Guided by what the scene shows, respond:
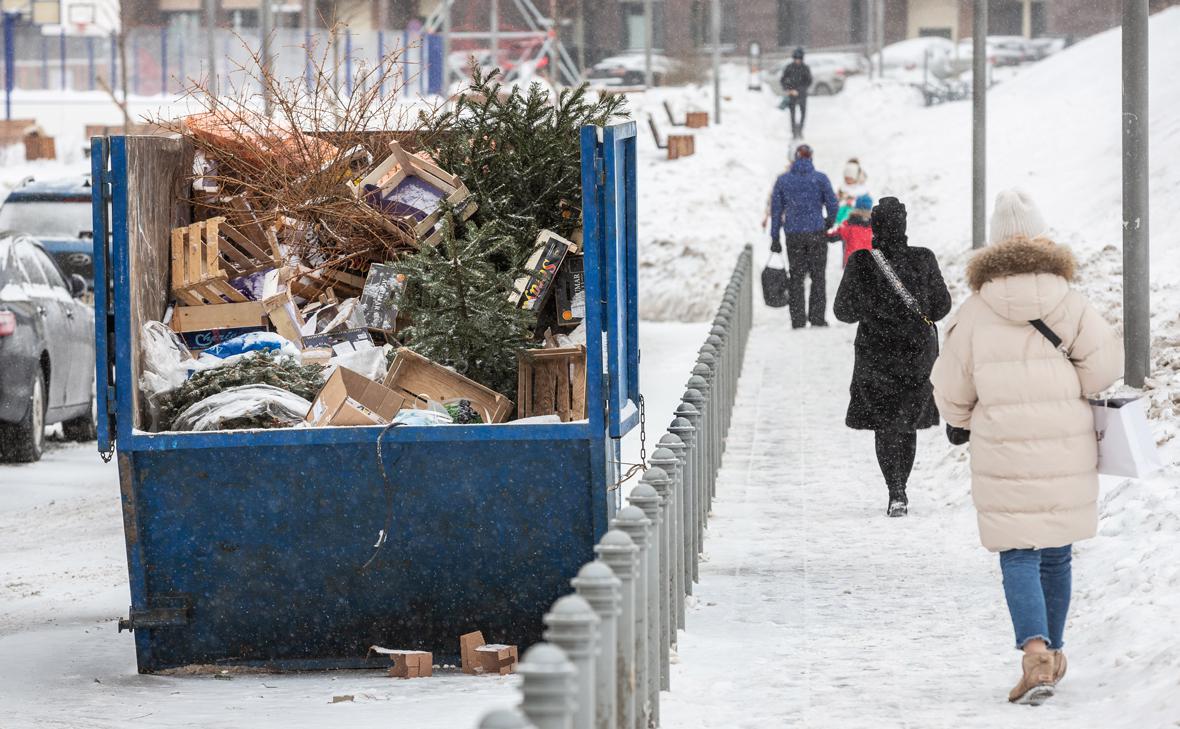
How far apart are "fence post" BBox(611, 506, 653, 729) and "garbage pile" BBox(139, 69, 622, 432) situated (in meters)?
1.80

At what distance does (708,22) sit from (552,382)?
57.1 metres

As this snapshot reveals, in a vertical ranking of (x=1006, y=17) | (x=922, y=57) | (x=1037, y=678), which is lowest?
(x=1037, y=678)

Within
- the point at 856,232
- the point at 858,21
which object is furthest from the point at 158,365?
the point at 858,21

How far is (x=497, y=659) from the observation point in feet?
23.9

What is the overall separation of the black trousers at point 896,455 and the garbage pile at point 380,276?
2506mm

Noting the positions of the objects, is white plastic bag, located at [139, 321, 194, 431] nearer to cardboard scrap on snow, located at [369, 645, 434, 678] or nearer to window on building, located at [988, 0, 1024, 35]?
cardboard scrap on snow, located at [369, 645, 434, 678]

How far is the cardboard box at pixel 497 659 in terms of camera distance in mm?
7281

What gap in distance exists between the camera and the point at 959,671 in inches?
275

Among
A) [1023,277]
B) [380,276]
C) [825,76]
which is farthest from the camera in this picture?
[825,76]

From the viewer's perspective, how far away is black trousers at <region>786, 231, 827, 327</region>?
18344 mm

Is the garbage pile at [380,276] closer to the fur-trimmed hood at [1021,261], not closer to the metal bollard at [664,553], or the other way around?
the metal bollard at [664,553]

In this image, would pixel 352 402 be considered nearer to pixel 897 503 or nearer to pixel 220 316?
pixel 220 316

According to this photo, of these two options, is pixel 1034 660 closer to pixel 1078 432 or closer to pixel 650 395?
pixel 1078 432

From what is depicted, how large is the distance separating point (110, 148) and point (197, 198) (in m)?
1.53
